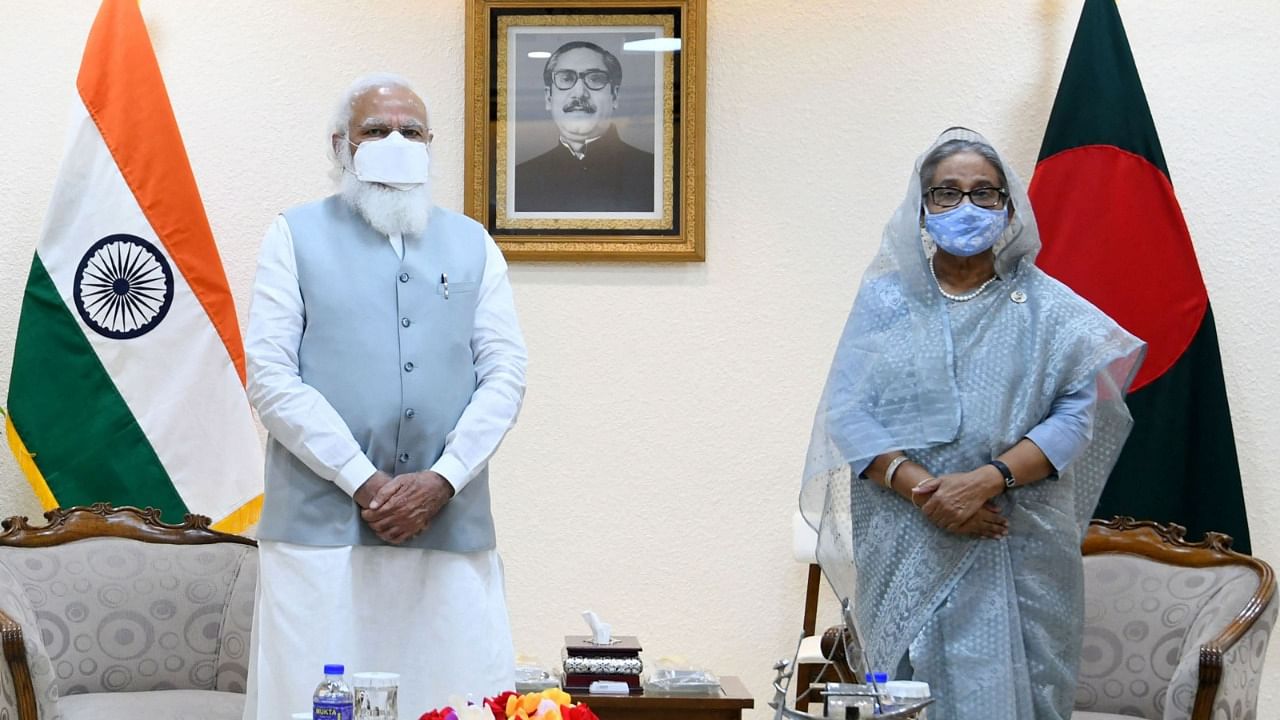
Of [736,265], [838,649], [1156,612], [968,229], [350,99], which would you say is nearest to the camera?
[968,229]

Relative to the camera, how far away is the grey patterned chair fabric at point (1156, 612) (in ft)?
9.87

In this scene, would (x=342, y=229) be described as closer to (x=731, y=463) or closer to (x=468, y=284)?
(x=468, y=284)

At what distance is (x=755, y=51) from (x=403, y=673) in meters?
2.44

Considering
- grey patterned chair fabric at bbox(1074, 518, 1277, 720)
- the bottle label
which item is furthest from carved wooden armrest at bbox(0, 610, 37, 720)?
grey patterned chair fabric at bbox(1074, 518, 1277, 720)

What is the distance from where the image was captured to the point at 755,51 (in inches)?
173

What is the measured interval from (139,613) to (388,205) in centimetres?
132

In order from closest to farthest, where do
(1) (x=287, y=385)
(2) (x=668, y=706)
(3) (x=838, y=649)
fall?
(1) (x=287, y=385) → (3) (x=838, y=649) → (2) (x=668, y=706)

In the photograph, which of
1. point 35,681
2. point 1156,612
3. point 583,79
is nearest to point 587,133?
point 583,79

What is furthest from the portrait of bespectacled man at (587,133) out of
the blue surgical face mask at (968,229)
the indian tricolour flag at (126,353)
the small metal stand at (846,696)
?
the small metal stand at (846,696)

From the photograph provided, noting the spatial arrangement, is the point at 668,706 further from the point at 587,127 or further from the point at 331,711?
the point at 587,127

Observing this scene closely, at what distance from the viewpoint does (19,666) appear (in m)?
2.86

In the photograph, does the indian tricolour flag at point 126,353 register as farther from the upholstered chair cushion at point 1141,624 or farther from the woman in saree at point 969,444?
the upholstered chair cushion at point 1141,624

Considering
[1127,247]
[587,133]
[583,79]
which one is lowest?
[1127,247]

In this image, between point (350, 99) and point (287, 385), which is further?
point (350, 99)
